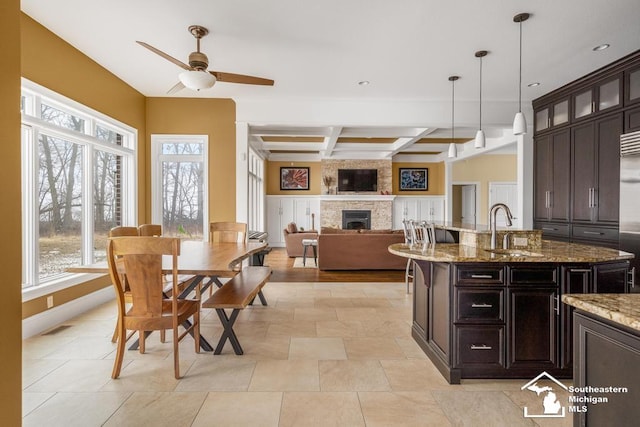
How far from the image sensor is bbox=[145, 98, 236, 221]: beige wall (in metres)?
5.38

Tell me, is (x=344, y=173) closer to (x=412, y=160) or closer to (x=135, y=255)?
(x=412, y=160)

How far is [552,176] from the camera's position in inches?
197

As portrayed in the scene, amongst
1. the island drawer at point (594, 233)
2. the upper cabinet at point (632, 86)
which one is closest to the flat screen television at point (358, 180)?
the island drawer at point (594, 233)

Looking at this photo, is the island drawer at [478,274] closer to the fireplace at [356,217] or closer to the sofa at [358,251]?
the sofa at [358,251]

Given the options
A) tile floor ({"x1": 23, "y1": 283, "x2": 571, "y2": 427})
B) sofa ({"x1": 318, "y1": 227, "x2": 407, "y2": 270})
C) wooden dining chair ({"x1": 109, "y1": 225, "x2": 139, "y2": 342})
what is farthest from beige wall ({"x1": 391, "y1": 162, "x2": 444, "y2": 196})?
wooden dining chair ({"x1": 109, "y1": 225, "x2": 139, "y2": 342})

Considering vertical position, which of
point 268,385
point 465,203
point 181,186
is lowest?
point 268,385

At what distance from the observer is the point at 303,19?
314 centimetres

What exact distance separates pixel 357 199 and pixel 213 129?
573cm

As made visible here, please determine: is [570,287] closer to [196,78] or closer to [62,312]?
[196,78]

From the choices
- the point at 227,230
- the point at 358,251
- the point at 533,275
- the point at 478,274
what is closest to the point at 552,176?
the point at 358,251

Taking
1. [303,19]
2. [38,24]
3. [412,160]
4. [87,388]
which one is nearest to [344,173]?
[412,160]

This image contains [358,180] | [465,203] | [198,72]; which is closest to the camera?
[198,72]

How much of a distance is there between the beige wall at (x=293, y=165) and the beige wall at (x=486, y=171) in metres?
4.18

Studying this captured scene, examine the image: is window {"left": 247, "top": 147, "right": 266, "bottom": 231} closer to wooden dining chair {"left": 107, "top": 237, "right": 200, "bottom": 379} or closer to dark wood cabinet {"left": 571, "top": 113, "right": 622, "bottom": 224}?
wooden dining chair {"left": 107, "top": 237, "right": 200, "bottom": 379}
